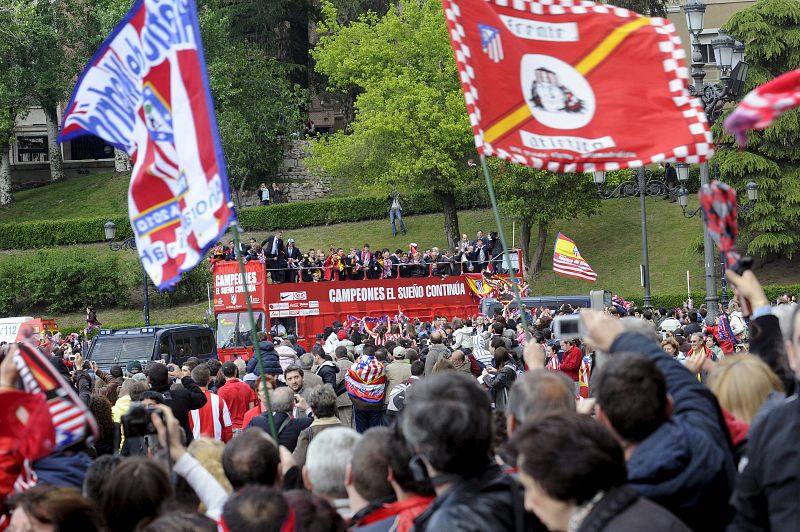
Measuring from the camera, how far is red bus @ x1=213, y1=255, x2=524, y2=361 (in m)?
32.3

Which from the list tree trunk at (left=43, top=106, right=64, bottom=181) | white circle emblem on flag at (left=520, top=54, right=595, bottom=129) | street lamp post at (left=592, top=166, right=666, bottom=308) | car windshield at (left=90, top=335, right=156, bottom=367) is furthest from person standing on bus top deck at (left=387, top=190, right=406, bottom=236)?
white circle emblem on flag at (left=520, top=54, right=595, bottom=129)

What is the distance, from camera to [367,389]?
44.9ft

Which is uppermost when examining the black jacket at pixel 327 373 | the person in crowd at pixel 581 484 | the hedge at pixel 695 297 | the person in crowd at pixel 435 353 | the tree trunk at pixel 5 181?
the tree trunk at pixel 5 181

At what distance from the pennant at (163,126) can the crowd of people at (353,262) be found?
90.0 ft

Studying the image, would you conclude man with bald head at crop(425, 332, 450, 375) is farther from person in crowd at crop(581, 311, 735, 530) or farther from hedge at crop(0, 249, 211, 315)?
hedge at crop(0, 249, 211, 315)

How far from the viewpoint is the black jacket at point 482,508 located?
4605mm

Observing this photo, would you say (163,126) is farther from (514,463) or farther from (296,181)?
(296,181)

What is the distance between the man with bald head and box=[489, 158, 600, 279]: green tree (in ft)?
111

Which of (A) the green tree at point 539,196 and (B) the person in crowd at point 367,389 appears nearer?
(B) the person in crowd at point 367,389

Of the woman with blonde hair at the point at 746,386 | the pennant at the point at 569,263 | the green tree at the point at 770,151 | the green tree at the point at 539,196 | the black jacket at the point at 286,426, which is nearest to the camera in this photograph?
the woman with blonde hair at the point at 746,386

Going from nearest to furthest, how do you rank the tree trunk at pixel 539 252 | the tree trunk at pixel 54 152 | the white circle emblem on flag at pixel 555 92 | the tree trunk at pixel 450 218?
the white circle emblem on flag at pixel 555 92
the tree trunk at pixel 539 252
the tree trunk at pixel 450 218
the tree trunk at pixel 54 152

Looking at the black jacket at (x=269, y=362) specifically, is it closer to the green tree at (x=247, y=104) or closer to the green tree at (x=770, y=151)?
the green tree at (x=770, y=151)

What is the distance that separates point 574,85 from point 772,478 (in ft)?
13.8

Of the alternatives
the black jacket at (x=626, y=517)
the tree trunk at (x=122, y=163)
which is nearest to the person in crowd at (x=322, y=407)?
the black jacket at (x=626, y=517)
